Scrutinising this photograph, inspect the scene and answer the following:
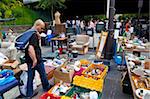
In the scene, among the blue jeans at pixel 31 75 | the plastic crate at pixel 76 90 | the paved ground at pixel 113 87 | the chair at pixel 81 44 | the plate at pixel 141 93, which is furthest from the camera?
the chair at pixel 81 44

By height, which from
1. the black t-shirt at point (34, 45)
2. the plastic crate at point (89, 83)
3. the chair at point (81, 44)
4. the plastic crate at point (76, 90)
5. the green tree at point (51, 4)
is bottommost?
the plastic crate at point (76, 90)

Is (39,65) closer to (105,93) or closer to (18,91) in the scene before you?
(18,91)

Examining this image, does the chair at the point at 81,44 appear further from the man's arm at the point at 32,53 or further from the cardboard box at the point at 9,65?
the man's arm at the point at 32,53

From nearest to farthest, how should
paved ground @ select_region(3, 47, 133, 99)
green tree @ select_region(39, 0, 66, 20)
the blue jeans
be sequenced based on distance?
the blue jeans
paved ground @ select_region(3, 47, 133, 99)
green tree @ select_region(39, 0, 66, 20)

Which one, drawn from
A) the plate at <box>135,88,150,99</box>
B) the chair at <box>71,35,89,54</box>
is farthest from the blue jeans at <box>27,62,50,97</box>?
the chair at <box>71,35,89,54</box>

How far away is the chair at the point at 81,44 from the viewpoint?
357 inches

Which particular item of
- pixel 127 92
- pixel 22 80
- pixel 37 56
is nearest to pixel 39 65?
pixel 37 56

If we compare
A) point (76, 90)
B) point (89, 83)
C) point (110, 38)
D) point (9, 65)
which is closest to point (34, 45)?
point (76, 90)

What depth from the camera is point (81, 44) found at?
368 inches

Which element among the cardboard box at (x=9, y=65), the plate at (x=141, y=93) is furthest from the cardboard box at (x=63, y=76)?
the plate at (x=141, y=93)

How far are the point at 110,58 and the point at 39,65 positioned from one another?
3.95 metres

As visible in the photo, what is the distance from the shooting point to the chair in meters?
9.06

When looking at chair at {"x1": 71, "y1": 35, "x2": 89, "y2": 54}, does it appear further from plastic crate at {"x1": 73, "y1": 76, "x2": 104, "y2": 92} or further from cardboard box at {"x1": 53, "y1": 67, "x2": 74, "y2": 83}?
plastic crate at {"x1": 73, "y1": 76, "x2": 104, "y2": 92}

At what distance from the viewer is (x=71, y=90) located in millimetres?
4203
